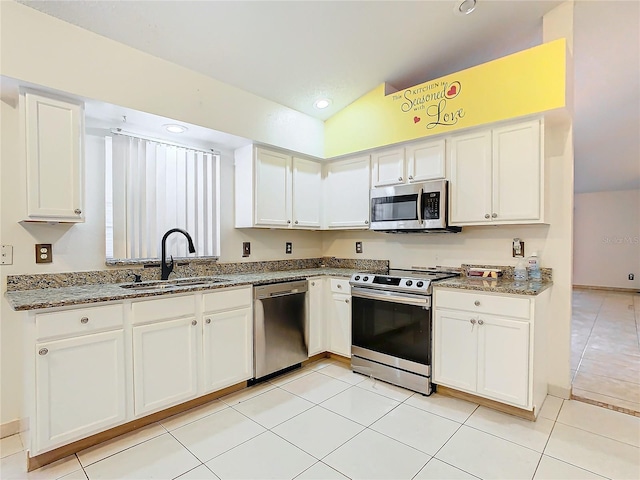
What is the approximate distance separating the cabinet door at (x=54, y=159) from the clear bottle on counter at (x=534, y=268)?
327cm

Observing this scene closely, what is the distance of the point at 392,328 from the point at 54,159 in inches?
106

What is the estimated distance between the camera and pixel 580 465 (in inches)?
72.4

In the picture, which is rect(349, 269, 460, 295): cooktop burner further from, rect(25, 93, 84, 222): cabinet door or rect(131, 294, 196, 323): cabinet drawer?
rect(25, 93, 84, 222): cabinet door

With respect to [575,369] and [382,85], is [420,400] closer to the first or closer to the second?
[575,369]

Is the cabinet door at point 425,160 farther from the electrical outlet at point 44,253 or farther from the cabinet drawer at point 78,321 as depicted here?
the electrical outlet at point 44,253

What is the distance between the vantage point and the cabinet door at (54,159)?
200 centimetres

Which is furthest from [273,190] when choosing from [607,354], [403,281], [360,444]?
[607,354]

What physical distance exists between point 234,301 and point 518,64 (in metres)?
2.76

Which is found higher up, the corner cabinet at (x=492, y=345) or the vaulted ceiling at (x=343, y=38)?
the vaulted ceiling at (x=343, y=38)

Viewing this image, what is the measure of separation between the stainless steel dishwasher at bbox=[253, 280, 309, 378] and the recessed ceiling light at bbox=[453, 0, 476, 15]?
8.06 ft

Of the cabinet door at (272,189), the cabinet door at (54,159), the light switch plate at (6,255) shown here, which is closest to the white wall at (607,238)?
the cabinet door at (272,189)

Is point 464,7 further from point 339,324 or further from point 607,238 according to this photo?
point 607,238

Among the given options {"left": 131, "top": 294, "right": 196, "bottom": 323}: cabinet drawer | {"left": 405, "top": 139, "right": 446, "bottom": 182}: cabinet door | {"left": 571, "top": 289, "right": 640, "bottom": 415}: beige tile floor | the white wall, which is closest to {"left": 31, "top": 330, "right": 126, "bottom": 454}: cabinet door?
{"left": 131, "top": 294, "right": 196, "bottom": 323}: cabinet drawer

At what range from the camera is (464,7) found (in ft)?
7.96
